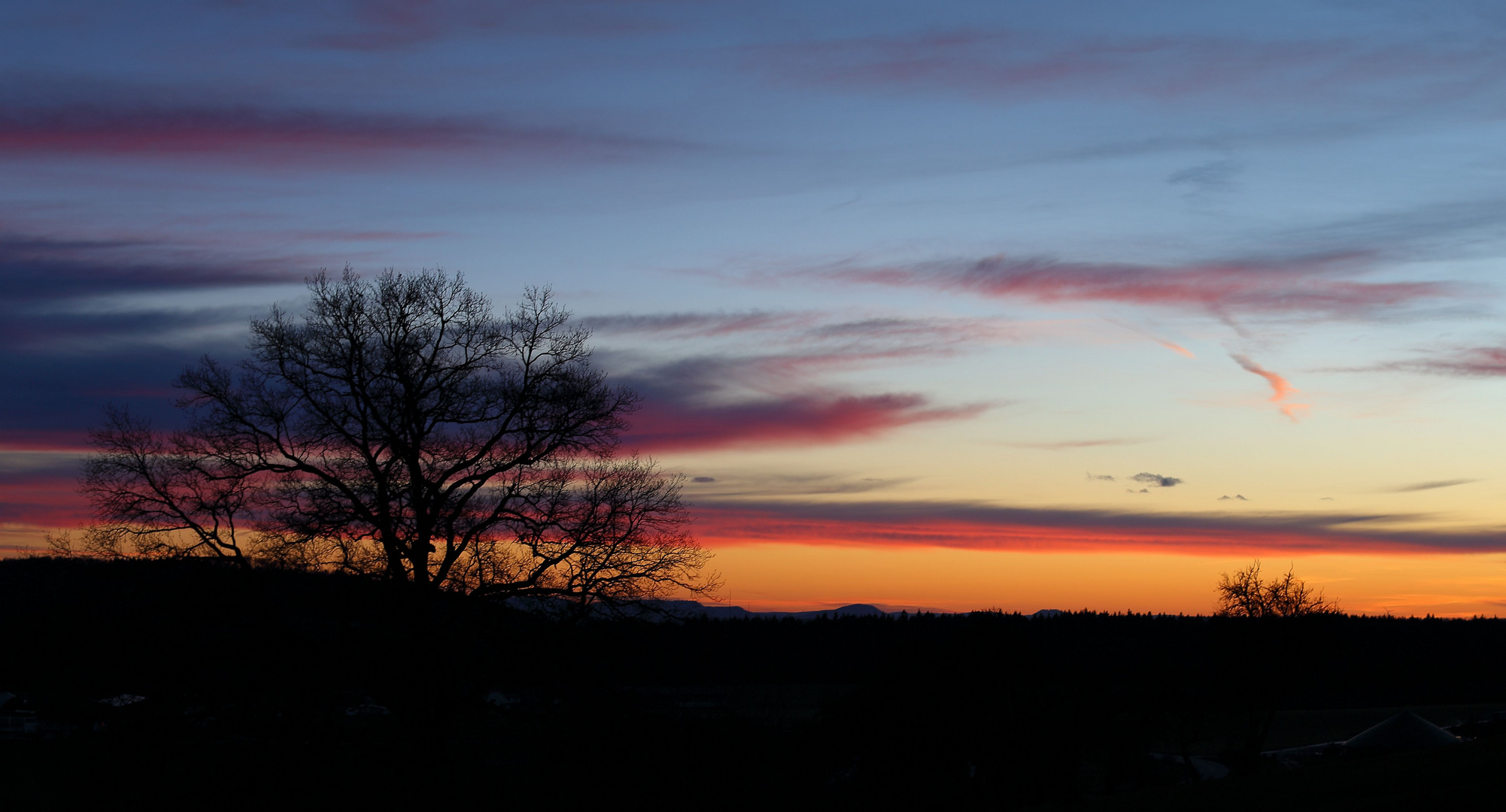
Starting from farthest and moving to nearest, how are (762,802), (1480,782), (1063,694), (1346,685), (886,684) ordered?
1. (1346,685)
2. (1063,694)
3. (886,684)
4. (762,802)
5. (1480,782)

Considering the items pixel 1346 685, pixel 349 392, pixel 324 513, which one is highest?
pixel 349 392

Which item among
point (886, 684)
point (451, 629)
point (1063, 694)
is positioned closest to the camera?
point (451, 629)

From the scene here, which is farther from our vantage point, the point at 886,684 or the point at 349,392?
the point at 886,684

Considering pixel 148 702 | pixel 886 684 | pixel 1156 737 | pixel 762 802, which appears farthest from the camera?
pixel 1156 737

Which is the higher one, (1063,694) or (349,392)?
(349,392)

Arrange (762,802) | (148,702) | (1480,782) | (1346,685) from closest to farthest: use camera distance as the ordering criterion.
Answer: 1. (1480,782)
2. (148,702)
3. (762,802)
4. (1346,685)

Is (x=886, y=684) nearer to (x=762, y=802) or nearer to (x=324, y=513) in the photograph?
(x=762, y=802)

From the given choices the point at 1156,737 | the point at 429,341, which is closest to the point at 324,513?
the point at 429,341

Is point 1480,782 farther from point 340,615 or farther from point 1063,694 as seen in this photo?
point 1063,694

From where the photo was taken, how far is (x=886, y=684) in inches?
1747

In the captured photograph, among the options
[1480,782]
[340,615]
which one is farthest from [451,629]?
[1480,782]

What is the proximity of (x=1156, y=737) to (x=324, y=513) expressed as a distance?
52.4m

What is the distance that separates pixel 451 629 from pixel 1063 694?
124ft

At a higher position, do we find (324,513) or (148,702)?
(324,513)
